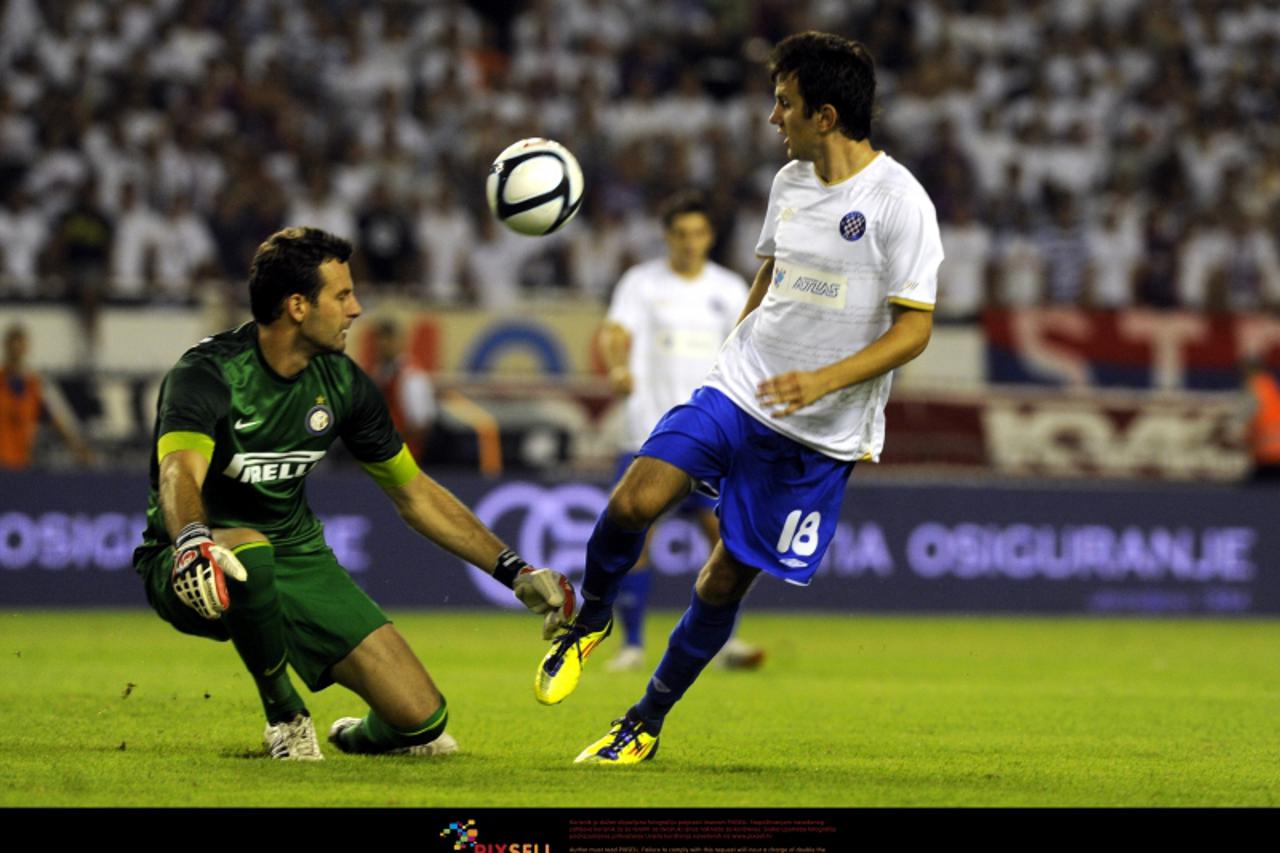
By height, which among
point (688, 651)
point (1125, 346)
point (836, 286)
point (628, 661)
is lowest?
point (628, 661)

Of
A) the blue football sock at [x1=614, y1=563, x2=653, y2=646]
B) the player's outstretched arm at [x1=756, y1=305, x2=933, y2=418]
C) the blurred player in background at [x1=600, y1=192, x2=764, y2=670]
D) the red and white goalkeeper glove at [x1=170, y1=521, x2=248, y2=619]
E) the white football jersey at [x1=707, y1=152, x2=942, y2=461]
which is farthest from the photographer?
the blue football sock at [x1=614, y1=563, x2=653, y2=646]

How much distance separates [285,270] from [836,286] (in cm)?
189

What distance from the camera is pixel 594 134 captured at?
1919 centimetres

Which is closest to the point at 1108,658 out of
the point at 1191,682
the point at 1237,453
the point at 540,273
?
the point at 1191,682

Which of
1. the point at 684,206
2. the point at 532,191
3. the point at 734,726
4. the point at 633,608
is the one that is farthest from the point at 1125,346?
the point at 532,191

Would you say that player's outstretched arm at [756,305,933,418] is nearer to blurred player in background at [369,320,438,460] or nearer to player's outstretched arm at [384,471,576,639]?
player's outstretched arm at [384,471,576,639]

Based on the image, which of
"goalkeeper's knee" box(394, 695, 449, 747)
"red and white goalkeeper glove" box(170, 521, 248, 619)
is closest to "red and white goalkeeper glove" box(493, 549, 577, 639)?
"goalkeeper's knee" box(394, 695, 449, 747)

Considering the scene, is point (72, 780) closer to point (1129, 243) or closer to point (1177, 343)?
point (1177, 343)

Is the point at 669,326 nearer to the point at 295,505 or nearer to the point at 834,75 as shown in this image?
the point at 295,505

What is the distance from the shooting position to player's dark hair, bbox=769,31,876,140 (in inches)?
263

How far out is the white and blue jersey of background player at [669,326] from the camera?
11.6 metres

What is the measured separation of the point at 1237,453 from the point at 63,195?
1048 cm

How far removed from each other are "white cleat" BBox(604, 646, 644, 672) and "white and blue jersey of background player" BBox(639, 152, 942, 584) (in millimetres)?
4536

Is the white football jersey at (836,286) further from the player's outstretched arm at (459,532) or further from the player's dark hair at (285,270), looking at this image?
the player's dark hair at (285,270)
